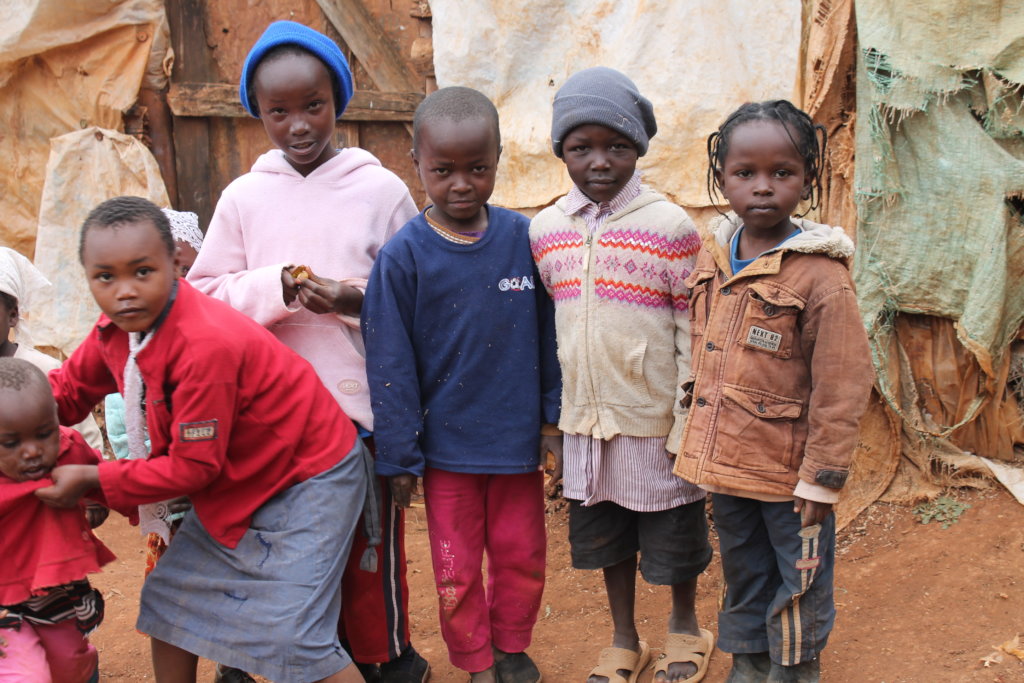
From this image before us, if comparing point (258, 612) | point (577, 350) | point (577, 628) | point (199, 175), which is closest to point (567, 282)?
point (577, 350)

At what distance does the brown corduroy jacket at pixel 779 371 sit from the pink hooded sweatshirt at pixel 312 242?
2.86 feet

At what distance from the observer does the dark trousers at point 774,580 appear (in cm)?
221

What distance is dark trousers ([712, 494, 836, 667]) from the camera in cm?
221

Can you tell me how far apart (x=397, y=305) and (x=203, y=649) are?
93 centimetres

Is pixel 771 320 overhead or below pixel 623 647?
overhead

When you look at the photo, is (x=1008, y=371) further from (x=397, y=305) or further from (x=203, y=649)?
(x=203, y=649)

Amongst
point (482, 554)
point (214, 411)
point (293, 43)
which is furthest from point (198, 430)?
point (293, 43)

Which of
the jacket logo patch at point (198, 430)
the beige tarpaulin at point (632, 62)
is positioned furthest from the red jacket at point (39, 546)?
the beige tarpaulin at point (632, 62)

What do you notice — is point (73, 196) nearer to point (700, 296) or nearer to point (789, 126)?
point (700, 296)

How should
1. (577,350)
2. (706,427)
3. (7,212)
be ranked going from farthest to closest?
(7,212), (577,350), (706,427)

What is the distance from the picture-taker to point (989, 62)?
310 centimetres

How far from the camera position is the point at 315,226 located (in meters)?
2.40

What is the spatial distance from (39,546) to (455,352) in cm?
108

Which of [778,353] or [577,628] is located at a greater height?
[778,353]
